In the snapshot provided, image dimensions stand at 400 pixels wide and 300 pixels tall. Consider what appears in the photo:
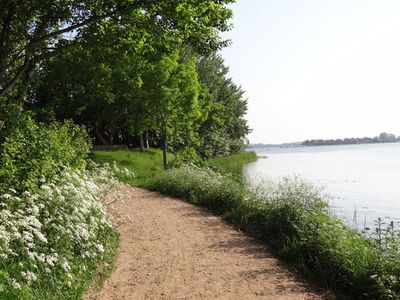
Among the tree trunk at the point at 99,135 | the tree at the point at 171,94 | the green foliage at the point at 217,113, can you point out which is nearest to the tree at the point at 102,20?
the tree at the point at 171,94

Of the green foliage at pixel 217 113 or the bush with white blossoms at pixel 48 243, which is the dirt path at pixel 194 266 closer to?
the bush with white blossoms at pixel 48 243

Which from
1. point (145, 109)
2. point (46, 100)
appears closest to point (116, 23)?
point (145, 109)

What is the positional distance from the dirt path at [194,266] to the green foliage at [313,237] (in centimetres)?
57

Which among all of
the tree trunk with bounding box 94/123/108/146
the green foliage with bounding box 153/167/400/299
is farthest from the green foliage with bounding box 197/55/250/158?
the green foliage with bounding box 153/167/400/299

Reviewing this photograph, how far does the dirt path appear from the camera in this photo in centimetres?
754

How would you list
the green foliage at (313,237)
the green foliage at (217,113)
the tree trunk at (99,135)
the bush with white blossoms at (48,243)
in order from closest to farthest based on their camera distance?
the bush with white blossoms at (48,243) → the green foliage at (313,237) → the tree trunk at (99,135) → the green foliage at (217,113)

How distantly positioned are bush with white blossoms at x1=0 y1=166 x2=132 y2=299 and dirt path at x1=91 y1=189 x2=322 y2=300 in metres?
0.74

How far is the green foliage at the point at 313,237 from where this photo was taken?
7508 mm

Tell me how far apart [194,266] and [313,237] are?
9.10 feet

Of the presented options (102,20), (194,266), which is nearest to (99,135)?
(102,20)

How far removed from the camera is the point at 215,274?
8438 mm

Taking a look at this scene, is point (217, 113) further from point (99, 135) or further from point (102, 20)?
point (102, 20)

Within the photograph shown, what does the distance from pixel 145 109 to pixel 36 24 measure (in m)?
20.6

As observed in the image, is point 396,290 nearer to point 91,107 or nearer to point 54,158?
point 54,158
